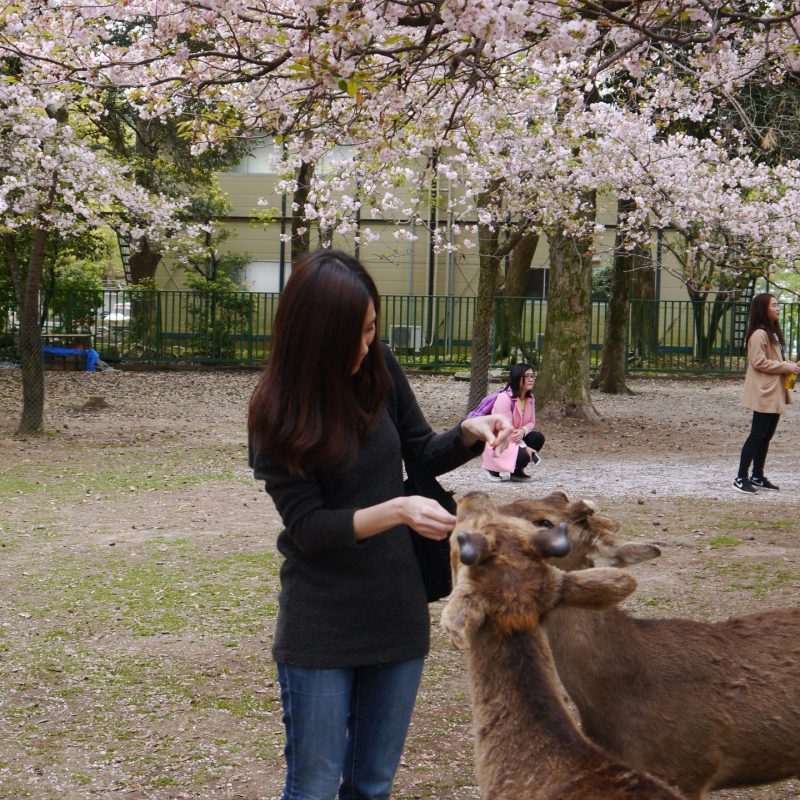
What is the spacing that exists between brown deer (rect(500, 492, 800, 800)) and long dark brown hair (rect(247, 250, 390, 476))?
1.00 metres

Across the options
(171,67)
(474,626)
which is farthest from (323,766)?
(171,67)

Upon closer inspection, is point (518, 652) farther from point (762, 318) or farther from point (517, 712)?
point (762, 318)

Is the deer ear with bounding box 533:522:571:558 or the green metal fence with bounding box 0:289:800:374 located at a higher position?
the green metal fence with bounding box 0:289:800:374

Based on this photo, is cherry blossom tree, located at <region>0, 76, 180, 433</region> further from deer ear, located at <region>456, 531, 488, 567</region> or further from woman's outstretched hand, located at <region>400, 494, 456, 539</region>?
deer ear, located at <region>456, 531, 488, 567</region>

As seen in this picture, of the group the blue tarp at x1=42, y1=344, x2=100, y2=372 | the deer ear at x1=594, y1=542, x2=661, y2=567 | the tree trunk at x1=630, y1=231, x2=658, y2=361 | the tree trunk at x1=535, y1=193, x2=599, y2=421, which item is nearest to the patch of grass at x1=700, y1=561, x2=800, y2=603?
the deer ear at x1=594, y1=542, x2=661, y2=567

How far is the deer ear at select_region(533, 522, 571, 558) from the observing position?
2.73 m

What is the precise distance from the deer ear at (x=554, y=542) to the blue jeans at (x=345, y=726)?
0.54m

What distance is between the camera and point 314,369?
296cm

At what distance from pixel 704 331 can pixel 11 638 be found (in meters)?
24.8

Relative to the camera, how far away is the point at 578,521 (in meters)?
3.94

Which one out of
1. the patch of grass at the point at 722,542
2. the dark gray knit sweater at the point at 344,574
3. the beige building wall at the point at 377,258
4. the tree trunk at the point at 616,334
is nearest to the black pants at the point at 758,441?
the patch of grass at the point at 722,542

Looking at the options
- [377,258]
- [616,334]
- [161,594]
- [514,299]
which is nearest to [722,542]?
[161,594]

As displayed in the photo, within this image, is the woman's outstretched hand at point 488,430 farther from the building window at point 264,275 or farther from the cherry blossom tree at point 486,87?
the building window at point 264,275

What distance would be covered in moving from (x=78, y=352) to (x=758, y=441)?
18165 millimetres
